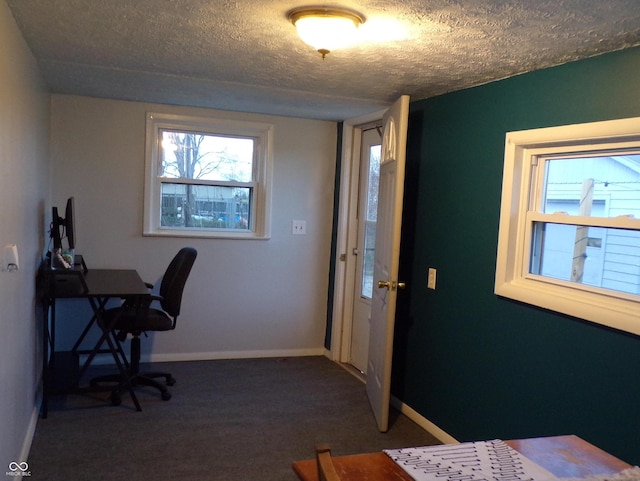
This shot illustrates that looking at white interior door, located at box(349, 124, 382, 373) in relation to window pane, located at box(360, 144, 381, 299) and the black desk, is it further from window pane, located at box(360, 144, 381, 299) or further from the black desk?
the black desk

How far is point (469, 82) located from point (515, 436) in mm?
1891

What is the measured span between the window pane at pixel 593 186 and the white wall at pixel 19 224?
2425 mm

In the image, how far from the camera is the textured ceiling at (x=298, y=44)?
6.68ft

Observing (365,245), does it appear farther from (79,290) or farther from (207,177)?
(79,290)

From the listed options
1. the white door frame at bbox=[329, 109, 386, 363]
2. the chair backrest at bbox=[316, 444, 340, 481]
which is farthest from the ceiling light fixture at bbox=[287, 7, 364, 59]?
the white door frame at bbox=[329, 109, 386, 363]

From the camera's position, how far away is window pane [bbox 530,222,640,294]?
237 centimetres

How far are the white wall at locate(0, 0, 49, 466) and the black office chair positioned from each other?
48 centimetres

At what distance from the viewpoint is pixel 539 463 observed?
1565mm

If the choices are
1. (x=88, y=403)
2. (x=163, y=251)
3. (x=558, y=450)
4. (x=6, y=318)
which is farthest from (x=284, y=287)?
(x=558, y=450)

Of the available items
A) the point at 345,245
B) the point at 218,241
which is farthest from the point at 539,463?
the point at 218,241

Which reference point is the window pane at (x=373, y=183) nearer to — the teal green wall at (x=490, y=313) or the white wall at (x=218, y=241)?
the white wall at (x=218, y=241)

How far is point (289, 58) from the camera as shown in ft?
9.21

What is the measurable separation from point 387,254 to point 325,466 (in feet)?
7.97

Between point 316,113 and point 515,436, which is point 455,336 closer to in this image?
point 515,436
